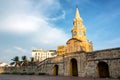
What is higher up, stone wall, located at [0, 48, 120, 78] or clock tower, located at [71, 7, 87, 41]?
clock tower, located at [71, 7, 87, 41]

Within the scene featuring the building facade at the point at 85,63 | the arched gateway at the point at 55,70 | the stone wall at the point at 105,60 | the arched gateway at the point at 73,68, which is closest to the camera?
the stone wall at the point at 105,60

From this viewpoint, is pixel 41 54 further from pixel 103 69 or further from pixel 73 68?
pixel 103 69

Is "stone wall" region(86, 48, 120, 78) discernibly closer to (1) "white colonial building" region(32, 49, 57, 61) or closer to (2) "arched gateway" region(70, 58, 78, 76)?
(2) "arched gateway" region(70, 58, 78, 76)

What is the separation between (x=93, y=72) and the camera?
24422 millimetres

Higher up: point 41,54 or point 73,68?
point 41,54

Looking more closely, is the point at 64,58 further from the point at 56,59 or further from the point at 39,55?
the point at 39,55

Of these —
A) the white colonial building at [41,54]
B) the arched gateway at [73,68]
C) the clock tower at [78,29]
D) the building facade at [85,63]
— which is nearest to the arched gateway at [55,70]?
the building facade at [85,63]

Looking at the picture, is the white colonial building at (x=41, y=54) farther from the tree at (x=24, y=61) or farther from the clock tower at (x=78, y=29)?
the clock tower at (x=78, y=29)

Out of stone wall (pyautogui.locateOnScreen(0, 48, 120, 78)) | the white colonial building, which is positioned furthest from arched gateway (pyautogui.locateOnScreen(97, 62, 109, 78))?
the white colonial building

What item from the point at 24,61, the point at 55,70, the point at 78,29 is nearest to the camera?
the point at 55,70

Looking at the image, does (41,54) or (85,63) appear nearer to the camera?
(85,63)

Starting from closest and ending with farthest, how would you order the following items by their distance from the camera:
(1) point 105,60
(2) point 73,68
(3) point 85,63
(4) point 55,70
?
(1) point 105,60
(3) point 85,63
(2) point 73,68
(4) point 55,70

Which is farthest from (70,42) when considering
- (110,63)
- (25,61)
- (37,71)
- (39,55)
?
(39,55)

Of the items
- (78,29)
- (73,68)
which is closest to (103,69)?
(73,68)
